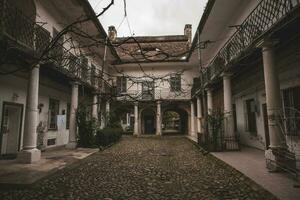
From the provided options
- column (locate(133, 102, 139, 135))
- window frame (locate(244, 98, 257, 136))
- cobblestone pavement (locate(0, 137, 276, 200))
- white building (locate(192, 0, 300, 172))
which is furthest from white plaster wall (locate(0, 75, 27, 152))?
column (locate(133, 102, 139, 135))

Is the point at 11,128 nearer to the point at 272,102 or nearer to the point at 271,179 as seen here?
the point at 271,179

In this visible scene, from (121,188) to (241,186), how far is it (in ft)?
9.16

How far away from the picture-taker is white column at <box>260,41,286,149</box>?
20.0 feet

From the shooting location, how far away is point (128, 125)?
102ft

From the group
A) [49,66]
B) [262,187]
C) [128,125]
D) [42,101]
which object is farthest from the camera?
[128,125]

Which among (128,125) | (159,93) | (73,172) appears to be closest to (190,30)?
(159,93)

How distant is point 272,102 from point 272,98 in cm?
11

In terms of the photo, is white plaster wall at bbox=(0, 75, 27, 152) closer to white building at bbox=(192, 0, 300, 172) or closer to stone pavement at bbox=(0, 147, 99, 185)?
stone pavement at bbox=(0, 147, 99, 185)

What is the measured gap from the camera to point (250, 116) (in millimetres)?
11609

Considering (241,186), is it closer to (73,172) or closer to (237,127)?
(73,172)

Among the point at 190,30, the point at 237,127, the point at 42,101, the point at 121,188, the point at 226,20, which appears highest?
the point at 190,30

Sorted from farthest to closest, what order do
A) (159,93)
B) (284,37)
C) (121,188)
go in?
(159,93) → (284,37) → (121,188)

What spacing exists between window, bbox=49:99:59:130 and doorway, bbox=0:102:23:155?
7.98 feet

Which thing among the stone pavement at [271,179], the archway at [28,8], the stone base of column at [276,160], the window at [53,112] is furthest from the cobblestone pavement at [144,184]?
the archway at [28,8]
